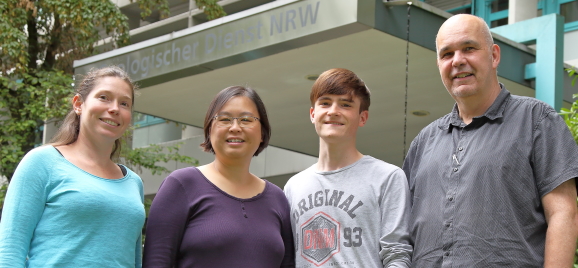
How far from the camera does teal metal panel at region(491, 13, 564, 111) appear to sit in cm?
837

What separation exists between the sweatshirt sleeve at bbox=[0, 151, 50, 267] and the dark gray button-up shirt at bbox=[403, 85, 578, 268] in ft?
5.57

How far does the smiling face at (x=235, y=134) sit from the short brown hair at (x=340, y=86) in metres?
0.36

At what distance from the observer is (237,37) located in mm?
8406

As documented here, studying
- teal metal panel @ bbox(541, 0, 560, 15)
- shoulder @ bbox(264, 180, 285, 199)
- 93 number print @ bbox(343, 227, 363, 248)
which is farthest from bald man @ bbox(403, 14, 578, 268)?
teal metal panel @ bbox(541, 0, 560, 15)

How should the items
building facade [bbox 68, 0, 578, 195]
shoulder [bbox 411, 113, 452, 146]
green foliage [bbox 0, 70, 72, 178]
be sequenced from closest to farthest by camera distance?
shoulder [bbox 411, 113, 452, 146], building facade [bbox 68, 0, 578, 195], green foliage [bbox 0, 70, 72, 178]

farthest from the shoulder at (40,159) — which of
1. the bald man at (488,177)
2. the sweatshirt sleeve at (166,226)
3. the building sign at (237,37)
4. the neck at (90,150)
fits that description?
the building sign at (237,37)

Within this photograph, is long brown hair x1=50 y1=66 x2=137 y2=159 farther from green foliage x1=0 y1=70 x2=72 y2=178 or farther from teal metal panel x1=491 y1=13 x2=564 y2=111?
green foliage x1=0 y1=70 x2=72 y2=178

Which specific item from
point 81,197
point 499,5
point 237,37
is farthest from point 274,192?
point 499,5

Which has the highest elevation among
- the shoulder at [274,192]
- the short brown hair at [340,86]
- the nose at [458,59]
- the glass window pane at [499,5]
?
the glass window pane at [499,5]

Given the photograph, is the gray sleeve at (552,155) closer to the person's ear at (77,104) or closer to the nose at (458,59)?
the nose at (458,59)

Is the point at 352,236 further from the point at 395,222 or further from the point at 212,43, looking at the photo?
the point at 212,43

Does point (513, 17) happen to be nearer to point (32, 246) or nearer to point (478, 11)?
point (478, 11)

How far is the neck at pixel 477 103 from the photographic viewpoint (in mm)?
3344

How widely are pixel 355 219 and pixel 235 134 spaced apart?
72 cm
